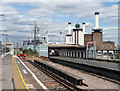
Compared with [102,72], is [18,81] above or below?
below

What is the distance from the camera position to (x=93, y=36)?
17200 cm

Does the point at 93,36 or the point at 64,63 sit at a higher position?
the point at 93,36

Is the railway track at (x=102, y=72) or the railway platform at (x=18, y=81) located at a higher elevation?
the railway track at (x=102, y=72)

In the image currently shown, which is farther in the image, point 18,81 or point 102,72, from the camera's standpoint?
point 102,72

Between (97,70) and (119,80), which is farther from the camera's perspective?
(97,70)

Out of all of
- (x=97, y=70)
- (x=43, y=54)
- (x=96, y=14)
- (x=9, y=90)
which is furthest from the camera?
(x=96, y=14)

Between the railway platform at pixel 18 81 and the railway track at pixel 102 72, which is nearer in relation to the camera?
the railway platform at pixel 18 81

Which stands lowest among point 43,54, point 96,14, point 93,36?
point 43,54

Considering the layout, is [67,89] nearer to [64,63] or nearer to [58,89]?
[58,89]

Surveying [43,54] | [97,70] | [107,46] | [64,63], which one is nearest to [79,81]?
[97,70]

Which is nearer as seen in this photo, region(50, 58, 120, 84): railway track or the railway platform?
the railway platform

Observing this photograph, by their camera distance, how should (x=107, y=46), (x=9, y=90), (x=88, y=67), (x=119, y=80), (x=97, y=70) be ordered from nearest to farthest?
(x=9, y=90)
(x=119, y=80)
(x=97, y=70)
(x=88, y=67)
(x=107, y=46)

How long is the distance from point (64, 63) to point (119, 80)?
23.5 meters

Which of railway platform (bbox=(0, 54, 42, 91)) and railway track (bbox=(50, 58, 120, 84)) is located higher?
railway track (bbox=(50, 58, 120, 84))
